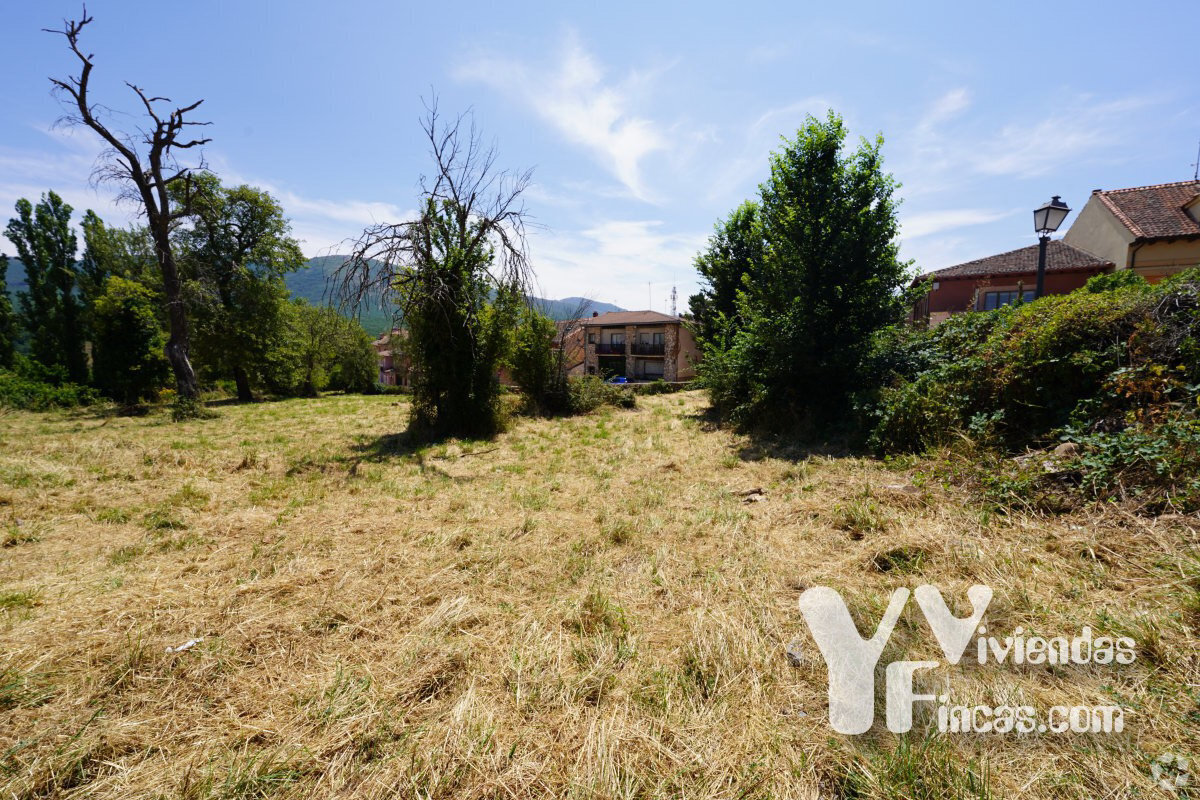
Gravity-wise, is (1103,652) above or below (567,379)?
below

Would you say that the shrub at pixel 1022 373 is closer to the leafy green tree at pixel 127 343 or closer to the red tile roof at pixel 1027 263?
the red tile roof at pixel 1027 263

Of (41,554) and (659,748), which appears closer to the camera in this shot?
(659,748)

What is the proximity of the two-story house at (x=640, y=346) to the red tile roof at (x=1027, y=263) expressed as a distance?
53.4 feet

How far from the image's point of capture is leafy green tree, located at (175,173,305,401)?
19.7 metres

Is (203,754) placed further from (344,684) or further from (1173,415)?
(1173,415)

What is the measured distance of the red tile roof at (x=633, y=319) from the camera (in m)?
35.0

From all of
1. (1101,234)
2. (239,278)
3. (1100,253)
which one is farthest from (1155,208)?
(239,278)

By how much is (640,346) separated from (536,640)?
34.5m

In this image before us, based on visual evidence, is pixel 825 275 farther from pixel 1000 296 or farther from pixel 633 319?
pixel 633 319

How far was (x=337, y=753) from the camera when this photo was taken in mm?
1962

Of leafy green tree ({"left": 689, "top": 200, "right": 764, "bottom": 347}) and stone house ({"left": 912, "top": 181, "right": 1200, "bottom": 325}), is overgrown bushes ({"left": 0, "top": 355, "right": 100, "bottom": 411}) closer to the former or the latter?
leafy green tree ({"left": 689, "top": 200, "right": 764, "bottom": 347})

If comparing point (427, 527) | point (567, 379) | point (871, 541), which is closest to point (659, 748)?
point (871, 541)

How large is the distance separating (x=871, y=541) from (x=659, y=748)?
310 centimetres

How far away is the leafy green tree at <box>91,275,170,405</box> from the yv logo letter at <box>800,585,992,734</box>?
75.1 feet
